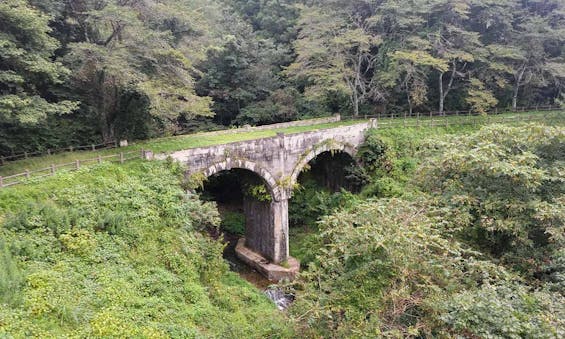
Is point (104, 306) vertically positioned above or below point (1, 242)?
below

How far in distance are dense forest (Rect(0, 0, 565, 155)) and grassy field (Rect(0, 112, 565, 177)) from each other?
1.15 metres

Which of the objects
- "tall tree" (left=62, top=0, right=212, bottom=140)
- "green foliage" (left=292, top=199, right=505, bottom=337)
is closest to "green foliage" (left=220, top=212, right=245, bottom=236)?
"tall tree" (left=62, top=0, right=212, bottom=140)

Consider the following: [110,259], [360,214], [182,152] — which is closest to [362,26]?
[182,152]

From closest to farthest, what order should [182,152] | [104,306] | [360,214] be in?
[104,306]
[360,214]
[182,152]

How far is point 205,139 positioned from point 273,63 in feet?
49.9

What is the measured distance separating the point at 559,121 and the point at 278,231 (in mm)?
21690

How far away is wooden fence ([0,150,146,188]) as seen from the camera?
43.5 feet

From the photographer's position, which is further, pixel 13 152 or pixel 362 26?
pixel 362 26

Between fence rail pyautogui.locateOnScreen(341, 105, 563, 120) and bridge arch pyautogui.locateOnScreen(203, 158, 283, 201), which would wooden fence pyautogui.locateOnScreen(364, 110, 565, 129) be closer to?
fence rail pyautogui.locateOnScreen(341, 105, 563, 120)

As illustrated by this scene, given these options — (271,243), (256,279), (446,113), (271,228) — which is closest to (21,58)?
Answer: (271,228)

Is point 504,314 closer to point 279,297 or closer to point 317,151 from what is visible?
point 279,297

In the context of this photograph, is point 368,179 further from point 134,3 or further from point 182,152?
point 134,3

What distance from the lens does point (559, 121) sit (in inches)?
1053

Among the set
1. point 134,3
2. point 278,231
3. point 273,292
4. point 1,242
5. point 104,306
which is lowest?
point 273,292
